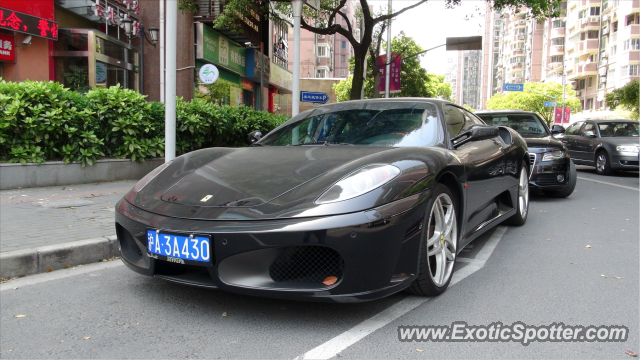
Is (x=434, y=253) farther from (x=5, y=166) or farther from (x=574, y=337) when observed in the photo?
(x=5, y=166)

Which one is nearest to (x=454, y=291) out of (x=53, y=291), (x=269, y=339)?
(x=269, y=339)

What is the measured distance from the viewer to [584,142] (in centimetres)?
1430

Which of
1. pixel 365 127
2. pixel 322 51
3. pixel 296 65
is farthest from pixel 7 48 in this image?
pixel 322 51

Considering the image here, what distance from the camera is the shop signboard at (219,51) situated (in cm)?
1850

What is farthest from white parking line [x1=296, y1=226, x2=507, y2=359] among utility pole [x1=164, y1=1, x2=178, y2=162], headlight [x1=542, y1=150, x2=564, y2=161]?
headlight [x1=542, y1=150, x2=564, y2=161]

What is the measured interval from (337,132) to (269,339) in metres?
1.82

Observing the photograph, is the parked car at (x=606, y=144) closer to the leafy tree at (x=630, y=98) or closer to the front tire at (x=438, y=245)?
the front tire at (x=438, y=245)

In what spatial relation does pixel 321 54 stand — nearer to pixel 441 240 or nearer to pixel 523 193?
pixel 523 193

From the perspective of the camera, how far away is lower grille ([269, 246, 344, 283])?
8.16 feet

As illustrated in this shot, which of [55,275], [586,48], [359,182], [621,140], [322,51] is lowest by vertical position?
[55,275]

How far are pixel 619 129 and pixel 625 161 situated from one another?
4.81 feet

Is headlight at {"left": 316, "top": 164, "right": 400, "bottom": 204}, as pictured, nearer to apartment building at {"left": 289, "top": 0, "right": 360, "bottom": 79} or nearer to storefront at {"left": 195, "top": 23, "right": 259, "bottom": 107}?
storefront at {"left": 195, "top": 23, "right": 259, "bottom": 107}

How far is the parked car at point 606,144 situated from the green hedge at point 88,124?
9.97 m

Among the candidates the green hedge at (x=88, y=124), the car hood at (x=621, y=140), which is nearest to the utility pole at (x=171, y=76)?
the green hedge at (x=88, y=124)
